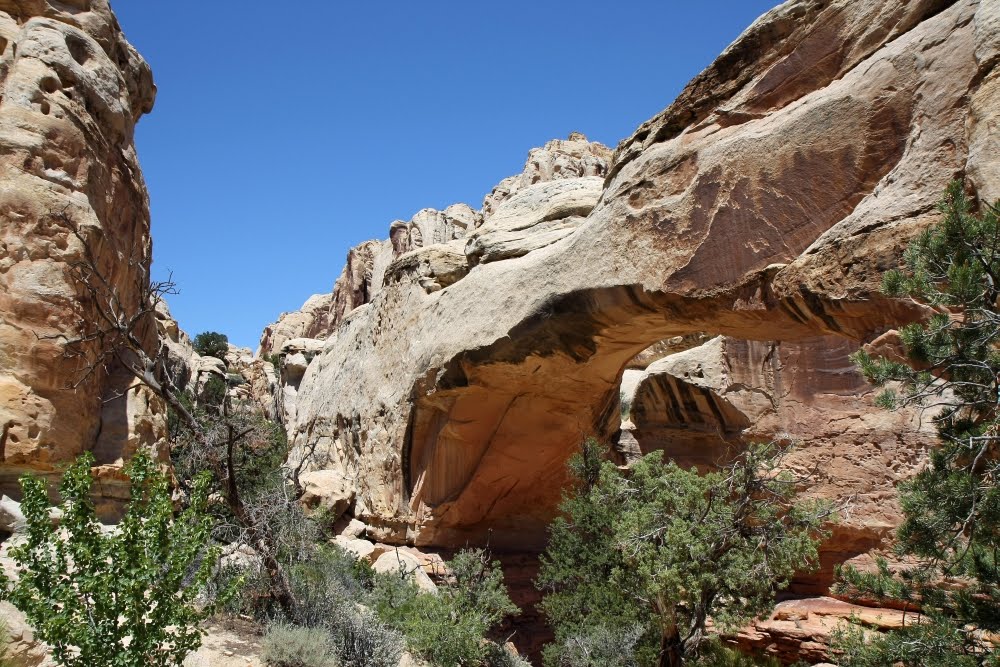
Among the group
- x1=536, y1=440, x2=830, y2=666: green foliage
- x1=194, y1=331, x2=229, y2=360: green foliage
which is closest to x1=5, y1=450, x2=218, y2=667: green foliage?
x1=536, y1=440, x2=830, y2=666: green foliage

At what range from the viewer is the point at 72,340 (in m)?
8.15

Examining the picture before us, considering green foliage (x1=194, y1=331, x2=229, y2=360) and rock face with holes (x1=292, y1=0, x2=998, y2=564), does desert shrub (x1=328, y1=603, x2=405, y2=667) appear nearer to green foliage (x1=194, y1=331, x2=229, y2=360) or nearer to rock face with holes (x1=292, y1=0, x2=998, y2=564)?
rock face with holes (x1=292, y1=0, x2=998, y2=564)

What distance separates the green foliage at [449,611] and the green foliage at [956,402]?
5.55m

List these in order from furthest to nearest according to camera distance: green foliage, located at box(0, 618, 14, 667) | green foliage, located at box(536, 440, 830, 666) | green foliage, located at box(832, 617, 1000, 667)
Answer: green foliage, located at box(536, 440, 830, 666)
green foliage, located at box(0, 618, 14, 667)
green foliage, located at box(832, 617, 1000, 667)

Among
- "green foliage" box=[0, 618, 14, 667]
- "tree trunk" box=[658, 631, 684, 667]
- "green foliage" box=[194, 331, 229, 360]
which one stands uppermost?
"green foliage" box=[194, 331, 229, 360]

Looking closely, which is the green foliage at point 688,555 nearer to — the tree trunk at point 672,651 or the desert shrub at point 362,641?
the tree trunk at point 672,651

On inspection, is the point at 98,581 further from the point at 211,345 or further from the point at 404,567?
the point at 211,345

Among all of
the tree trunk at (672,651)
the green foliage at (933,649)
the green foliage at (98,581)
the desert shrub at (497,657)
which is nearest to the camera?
the green foliage at (98,581)

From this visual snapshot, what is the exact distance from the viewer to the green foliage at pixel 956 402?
513cm

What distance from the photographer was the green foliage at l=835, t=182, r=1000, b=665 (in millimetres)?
5129

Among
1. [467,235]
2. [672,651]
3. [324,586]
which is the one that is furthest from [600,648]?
[467,235]

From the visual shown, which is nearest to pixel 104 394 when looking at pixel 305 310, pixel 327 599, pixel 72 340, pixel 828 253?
pixel 72 340

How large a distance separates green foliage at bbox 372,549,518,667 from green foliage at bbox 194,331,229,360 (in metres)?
35.0

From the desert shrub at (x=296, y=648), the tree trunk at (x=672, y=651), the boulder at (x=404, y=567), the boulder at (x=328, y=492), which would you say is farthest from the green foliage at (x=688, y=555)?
the boulder at (x=328, y=492)
